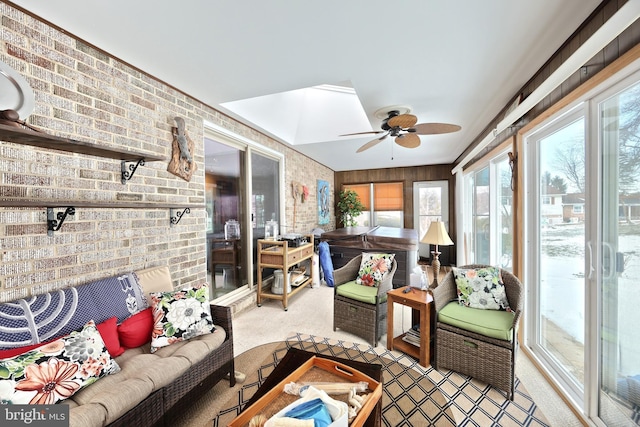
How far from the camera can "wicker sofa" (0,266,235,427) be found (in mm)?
1121

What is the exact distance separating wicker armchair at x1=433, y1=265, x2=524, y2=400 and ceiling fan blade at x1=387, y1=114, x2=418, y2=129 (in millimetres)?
1485

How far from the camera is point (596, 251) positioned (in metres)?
1.48

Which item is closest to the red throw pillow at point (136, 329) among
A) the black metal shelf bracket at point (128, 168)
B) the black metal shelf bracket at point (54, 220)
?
the black metal shelf bracket at point (54, 220)

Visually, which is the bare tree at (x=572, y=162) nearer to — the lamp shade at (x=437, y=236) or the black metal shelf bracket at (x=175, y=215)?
the lamp shade at (x=437, y=236)

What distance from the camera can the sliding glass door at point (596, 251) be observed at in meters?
1.30

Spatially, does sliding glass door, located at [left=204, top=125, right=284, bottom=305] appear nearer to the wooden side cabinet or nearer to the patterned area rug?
the wooden side cabinet

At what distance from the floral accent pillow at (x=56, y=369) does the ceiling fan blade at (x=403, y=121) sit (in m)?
2.60

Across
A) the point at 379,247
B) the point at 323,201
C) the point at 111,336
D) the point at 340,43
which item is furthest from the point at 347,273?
the point at 323,201

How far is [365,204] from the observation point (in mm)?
7035

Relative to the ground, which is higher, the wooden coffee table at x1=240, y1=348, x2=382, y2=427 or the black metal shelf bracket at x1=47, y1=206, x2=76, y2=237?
the black metal shelf bracket at x1=47, y1=206, x2=76, y2=237

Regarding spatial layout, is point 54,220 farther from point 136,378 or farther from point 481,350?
point 481,350

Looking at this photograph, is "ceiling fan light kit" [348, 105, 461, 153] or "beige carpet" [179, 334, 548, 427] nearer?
"beige carpet" [179, 334, 548, 427]

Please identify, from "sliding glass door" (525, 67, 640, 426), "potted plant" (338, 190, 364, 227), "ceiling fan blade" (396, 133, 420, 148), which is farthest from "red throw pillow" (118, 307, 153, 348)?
"potted plant" (338, 190, 364, 227)

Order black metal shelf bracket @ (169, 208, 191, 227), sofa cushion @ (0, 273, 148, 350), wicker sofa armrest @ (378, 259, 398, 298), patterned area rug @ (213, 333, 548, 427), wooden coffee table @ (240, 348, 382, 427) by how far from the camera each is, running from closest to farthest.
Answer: wooden coffee table @ (240, 348, 382, 427) → sofa cushion @ (0, 273, 148, 350) → patterned area rug @ (213, 333, 548, 427) → black metal shelf bracket @ (169, 208, 191, 227) → wicker sofa armrest @ (378, 259, 398, 298)
